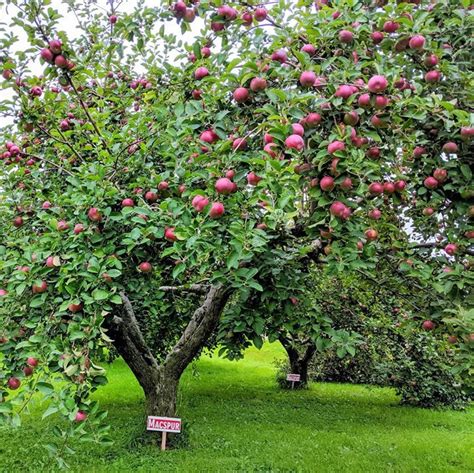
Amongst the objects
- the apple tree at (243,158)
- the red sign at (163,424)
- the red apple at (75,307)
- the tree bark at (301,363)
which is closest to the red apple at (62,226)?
the apple tree at (243,158)

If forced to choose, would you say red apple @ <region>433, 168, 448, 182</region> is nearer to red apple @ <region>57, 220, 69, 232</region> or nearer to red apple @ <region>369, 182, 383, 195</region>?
red apple @ <region>369, 182, 383, 195</region>

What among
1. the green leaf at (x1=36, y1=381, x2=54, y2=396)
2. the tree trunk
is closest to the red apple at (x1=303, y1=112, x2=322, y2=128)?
the green leaf at (x1=36, y1=381, x2=54, y2=396)

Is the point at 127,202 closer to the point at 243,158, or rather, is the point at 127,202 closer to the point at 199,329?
the point at 243,158

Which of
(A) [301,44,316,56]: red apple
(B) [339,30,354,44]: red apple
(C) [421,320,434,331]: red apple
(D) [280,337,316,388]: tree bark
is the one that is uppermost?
(B) [339,30,354,44]: red apple

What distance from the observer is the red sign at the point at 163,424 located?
15.4 ft

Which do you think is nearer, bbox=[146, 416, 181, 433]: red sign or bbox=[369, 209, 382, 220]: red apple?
bbox=[369, 209, 382, 220]: red apple

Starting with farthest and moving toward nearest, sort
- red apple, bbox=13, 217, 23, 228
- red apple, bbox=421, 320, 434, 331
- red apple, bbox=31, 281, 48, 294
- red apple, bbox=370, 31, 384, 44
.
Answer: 1. red apple, bbox=13, 217, 23, 228
2. red apple, bbox=421, 320, 434, 331
3. red apple, bbox=31, 281, 48, 294
4. red apple, bbox=370, 31, 384, 44

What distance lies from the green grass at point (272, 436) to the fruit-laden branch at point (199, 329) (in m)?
0.90

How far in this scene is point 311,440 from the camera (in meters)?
6.29

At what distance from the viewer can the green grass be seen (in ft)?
16.0

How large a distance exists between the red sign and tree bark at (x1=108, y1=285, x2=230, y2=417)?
0.46m

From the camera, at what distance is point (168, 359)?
530 cm

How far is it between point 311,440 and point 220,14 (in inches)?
216

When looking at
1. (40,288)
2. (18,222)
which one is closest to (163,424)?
(18,222)
